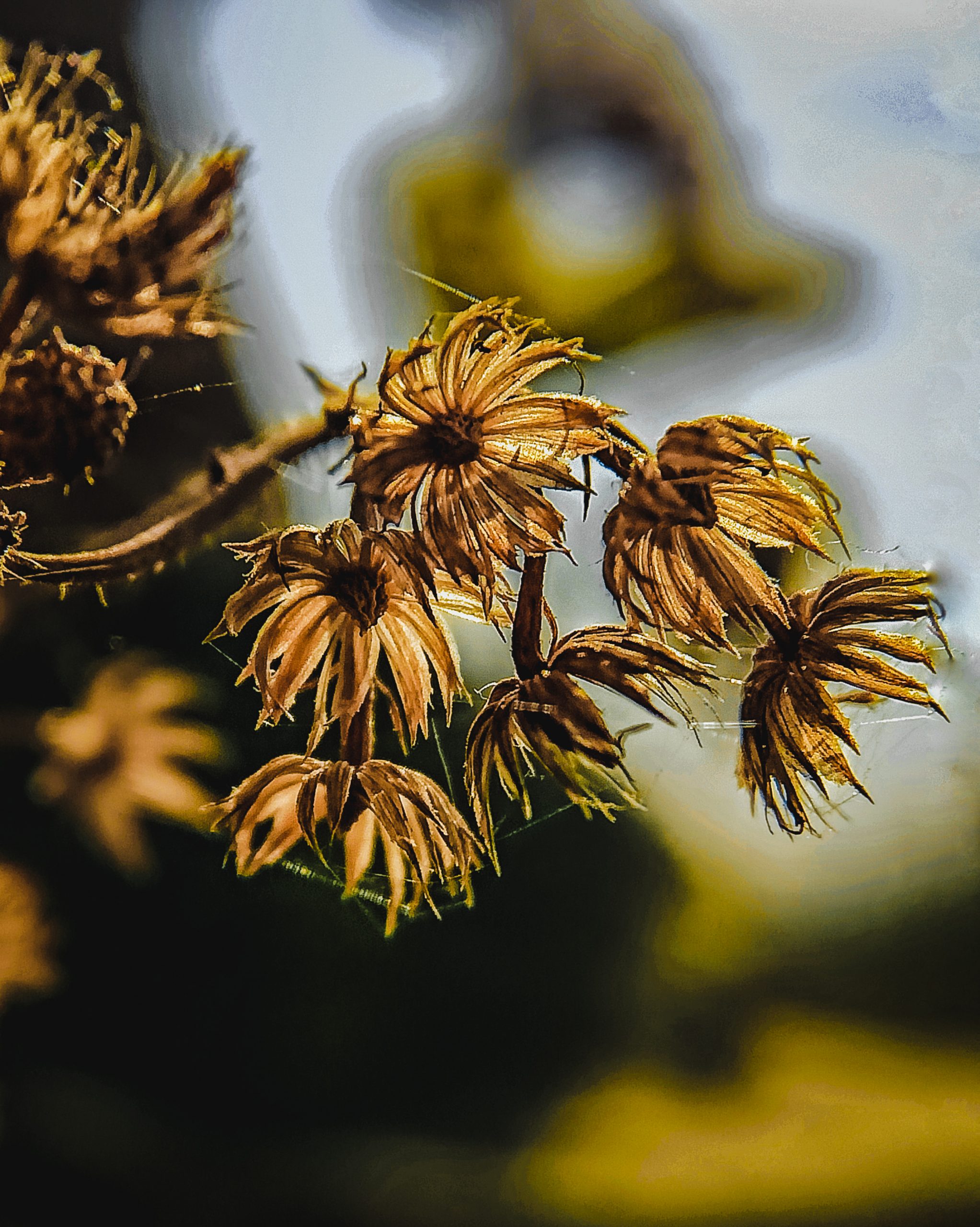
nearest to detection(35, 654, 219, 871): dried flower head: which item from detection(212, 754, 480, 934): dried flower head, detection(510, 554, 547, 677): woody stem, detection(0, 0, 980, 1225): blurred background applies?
detection(0, 0, 980, 1225): blurred background

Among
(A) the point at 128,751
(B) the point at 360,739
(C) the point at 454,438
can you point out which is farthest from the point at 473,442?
(A) the point at 128,751

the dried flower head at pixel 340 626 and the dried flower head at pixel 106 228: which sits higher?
the dried flower head at pixel 106 228

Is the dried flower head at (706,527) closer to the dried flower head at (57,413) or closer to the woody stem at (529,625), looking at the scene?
the woody stem at (529,625)

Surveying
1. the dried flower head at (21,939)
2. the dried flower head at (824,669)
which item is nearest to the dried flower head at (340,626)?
the dried flower head at (824,669)

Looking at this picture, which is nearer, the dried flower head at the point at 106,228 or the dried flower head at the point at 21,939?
the dried flower head at the point at 106,228

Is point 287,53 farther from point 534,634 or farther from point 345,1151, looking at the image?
point 345,1151

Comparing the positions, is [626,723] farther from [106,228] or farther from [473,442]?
[106,228]

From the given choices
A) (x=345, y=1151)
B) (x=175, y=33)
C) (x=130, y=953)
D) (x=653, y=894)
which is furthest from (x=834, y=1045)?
(x=175, y=33)
